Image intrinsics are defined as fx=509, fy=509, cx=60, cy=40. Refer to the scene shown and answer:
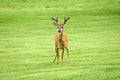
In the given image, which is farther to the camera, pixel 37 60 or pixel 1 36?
pixel 1 36

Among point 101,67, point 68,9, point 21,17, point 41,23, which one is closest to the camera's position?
point 101,67

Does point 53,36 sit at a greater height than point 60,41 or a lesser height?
lesser

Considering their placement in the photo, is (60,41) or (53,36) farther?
(53,36)

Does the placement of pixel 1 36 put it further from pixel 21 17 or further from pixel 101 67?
pixel 101 67

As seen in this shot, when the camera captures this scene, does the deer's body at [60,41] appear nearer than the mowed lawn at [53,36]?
No

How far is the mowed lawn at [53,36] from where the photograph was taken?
59.4ft

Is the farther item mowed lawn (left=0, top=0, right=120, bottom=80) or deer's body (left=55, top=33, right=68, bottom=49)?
deer's body (left=55, top=33, right=68, bottom=49)

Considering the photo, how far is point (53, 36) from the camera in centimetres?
3300

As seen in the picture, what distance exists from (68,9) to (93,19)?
6469 millimetres

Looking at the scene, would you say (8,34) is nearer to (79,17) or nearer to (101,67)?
(79,17)

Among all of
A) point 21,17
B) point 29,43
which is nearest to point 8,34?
point 29,43

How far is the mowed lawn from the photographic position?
59.4ft

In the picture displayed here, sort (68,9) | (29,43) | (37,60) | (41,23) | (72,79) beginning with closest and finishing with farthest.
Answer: (72,79) < (37,60) < (29,43) < (41,23) < (68,9)

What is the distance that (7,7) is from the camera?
1976 inches
